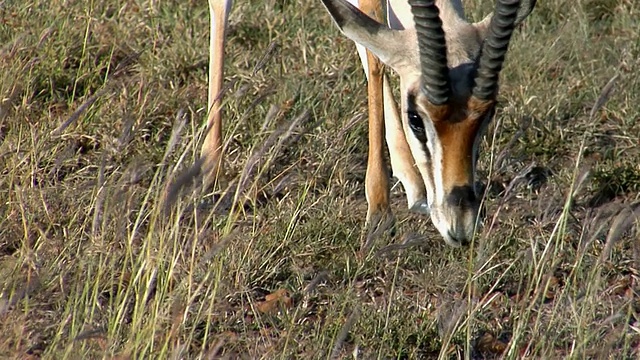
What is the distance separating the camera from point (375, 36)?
4.91m

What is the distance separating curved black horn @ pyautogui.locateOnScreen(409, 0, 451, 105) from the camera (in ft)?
14.7

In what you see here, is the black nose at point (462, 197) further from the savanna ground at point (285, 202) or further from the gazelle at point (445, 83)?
the savanna ground at point (285, 202)

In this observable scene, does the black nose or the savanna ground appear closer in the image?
the savanna ground

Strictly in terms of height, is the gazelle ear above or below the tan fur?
above

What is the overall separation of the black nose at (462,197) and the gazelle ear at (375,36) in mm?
609

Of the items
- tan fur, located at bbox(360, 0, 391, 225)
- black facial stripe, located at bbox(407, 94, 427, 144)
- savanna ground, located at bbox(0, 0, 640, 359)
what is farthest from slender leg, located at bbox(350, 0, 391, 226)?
black facial stripe, located at bbox(407, 94, 427, 144)

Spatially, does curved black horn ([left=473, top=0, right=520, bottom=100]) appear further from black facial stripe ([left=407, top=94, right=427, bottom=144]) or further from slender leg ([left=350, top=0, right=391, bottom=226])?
slender leg ([left=350, top=0, right=391, bottom=226])

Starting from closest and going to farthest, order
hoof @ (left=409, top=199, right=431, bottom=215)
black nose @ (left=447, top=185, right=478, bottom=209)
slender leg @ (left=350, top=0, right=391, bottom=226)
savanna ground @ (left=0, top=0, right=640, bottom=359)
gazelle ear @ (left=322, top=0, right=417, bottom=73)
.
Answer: savanna ground @ (left=0, top=0, right=640, bottom=359) < black nose @ (left=447, top=185, right=478, bottom=209) < gazelle ear @ (left=322, top=0, right=417, bottom=73) < hoof @ (left=409, top=199, right=431, bottom=215) < slender leg @ (left=350, top=0, right=391, bottom=226)

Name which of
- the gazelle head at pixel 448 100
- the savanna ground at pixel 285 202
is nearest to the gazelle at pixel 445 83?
the gazelle head at pixel 448 100

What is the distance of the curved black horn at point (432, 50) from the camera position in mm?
4473

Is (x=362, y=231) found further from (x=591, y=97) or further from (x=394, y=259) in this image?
(x=591, y=97)

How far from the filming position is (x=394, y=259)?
16.9 feet

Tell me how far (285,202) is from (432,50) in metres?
1.24

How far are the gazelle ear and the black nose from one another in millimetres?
609
